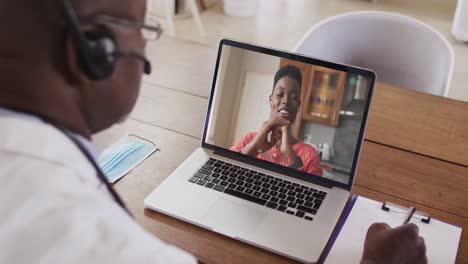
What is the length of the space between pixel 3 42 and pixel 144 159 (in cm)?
60

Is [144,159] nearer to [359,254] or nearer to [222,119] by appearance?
[222,119]

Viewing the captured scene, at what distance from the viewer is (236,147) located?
3.84 feet

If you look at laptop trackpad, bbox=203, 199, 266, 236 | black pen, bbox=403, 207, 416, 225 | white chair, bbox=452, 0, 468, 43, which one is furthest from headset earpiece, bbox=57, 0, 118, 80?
white chair, bbox=452, 0, 468, 43

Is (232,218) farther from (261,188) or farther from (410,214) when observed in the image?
(410,214)

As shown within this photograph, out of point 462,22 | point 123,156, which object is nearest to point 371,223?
point 123,156

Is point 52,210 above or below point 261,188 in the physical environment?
above

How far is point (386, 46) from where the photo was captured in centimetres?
181

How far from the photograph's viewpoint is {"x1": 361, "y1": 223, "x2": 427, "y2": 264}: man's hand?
890 mm

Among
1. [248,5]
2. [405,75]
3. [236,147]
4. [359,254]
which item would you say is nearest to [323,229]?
[359,254]

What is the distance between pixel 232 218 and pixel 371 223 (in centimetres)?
26

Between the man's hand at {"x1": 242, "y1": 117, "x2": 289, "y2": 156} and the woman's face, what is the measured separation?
A: 0.01 m

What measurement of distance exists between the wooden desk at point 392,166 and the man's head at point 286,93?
8.4 inches

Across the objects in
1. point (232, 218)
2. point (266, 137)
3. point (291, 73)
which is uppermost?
point (291, 73)

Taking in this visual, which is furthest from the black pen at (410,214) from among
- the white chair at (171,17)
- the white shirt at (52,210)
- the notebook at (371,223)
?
the white chair at (171,17)
